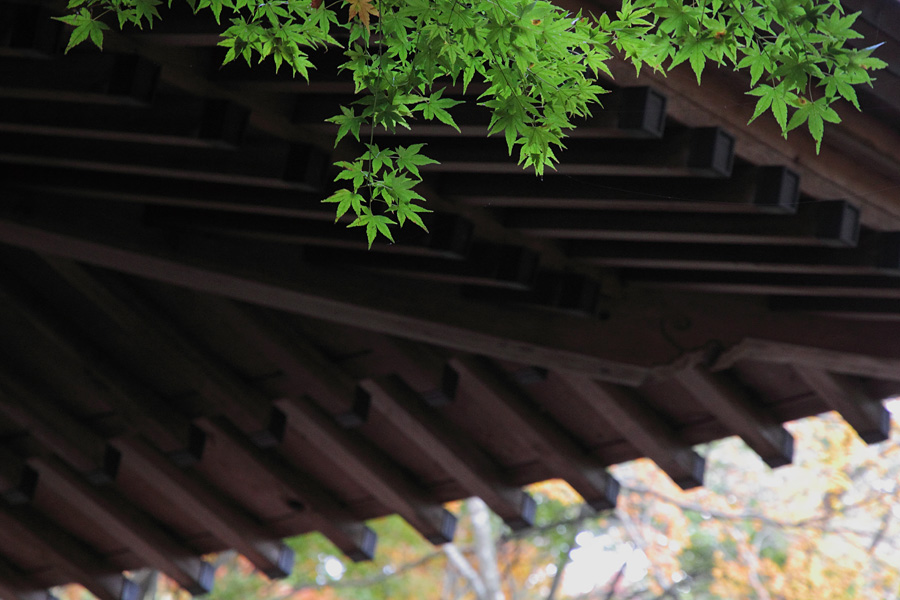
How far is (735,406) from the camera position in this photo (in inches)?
137

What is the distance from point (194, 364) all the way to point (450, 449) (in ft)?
3.14

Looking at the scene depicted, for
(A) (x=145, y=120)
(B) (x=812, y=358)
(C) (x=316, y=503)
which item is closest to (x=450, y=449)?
(C) (x=316, y=503)

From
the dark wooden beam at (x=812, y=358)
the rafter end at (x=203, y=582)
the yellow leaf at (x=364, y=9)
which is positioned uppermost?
the yellow leaf at (x=364, y=9)

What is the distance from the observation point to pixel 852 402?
3330 mm

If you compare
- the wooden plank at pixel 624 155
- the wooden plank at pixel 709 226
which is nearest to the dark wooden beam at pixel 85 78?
the wooden plank at pixel 624 155

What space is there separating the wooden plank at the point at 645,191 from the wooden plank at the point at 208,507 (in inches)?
71.1

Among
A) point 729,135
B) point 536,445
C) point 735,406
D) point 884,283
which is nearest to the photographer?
Result: point 729,135

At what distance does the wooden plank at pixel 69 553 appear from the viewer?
14.3 feet

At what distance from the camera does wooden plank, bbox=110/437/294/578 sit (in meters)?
3.93

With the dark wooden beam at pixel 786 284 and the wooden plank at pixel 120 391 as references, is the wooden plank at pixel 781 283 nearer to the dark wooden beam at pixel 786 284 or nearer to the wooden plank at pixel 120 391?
the dark wooden beam at pixel 786 284

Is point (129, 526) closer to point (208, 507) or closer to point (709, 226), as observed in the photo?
point (208, 507)

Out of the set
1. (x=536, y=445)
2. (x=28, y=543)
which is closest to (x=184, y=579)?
(x=28, y=543)

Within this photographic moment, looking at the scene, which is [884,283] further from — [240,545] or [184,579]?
[184,579]

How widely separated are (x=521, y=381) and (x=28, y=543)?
7.41 ft
